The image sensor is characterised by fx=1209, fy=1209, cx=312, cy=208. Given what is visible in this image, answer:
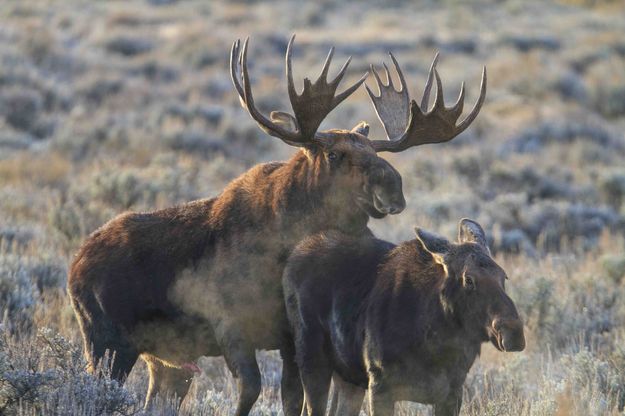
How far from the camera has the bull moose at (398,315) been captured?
6059 mm

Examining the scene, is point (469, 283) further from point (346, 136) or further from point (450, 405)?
point (346, 136)

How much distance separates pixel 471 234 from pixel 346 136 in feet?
4.06

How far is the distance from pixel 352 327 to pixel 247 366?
867 mm

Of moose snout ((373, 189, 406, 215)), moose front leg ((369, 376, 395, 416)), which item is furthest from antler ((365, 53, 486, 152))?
moose front leg ((369, 376, 395, 416))

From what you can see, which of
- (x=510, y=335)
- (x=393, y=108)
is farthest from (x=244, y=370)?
(x=393, y=108)

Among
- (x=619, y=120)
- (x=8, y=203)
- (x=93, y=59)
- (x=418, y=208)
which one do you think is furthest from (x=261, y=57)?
(x=8, y=203)

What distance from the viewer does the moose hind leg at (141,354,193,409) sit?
7.96 meters

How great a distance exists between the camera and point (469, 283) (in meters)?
6.05

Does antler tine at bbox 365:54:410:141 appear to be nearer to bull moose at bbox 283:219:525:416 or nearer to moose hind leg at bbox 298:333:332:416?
bull moose at bbox 283:219:525:416

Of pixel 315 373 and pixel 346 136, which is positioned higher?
pixel 346 136

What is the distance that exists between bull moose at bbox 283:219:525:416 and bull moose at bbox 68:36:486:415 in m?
0.27

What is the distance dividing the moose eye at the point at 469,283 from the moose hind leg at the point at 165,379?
2.60 m

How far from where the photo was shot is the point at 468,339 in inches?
240

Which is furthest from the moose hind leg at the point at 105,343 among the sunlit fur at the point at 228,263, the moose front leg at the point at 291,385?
the moose front leg at the point at 291,385
